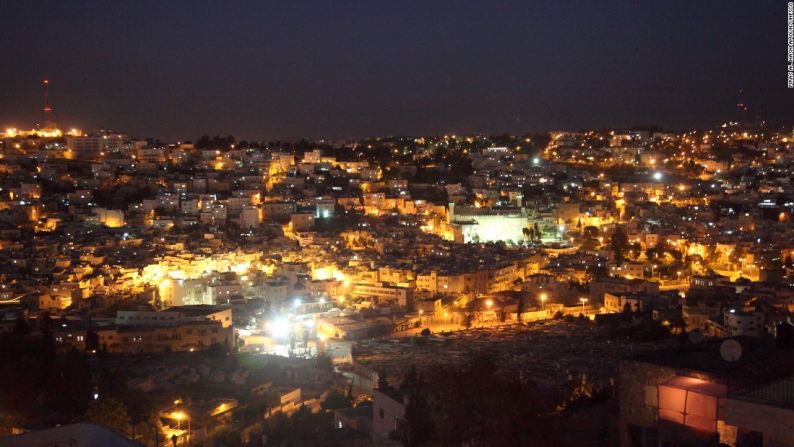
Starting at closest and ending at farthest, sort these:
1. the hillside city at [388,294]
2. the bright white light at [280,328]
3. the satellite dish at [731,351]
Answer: the satellite dish at [731,351] < the hillside city at [388,294] < the bright white light at [280,328]

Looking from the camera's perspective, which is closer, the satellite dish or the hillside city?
the satellite dish

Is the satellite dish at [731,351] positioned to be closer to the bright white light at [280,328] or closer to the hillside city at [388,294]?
the hillside city at [388,294]

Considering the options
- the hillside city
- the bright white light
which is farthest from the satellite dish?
the bright white light

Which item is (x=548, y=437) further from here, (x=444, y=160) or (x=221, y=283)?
(x=444, y=160)

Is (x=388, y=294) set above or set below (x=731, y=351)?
below

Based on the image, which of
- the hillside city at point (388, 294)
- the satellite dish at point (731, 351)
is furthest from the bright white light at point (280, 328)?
the satellite dish at point (731, 351)

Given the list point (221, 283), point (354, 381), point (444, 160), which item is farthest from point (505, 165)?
point (354, 381)

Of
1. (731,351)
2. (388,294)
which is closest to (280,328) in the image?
(388,294)

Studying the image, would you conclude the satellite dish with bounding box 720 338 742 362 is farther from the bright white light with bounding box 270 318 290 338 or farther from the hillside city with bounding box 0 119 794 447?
the bright white light with bounding box 270 318 290 338

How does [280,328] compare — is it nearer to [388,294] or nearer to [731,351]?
[388,294]
